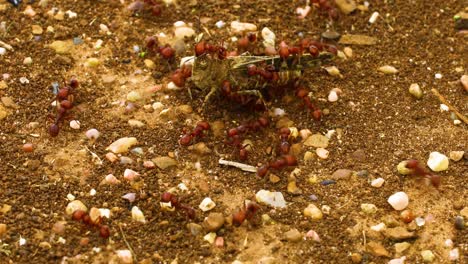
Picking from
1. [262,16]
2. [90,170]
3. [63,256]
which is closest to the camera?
[63,256]

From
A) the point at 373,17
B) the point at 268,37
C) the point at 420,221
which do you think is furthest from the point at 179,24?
the point at 420,221

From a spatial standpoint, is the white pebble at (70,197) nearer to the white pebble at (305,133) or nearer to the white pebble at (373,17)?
the white pebble at (305,133)

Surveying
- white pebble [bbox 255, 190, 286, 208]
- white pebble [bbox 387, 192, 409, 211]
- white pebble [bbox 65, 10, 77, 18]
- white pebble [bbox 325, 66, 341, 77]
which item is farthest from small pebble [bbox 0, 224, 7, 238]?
white pebble [bbox 325, 66, 341, 77]

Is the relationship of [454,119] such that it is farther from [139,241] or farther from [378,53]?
[139,241]

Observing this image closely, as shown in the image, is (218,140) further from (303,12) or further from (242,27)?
(303,12)

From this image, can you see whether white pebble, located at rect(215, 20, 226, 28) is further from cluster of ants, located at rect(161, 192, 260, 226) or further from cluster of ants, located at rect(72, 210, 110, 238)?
cluster of ants, located at rect(72, 210, 110, 238)

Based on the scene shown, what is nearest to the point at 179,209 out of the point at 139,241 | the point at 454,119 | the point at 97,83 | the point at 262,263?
the point at 139,241

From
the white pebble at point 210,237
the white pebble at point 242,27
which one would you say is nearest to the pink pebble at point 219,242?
the white pebble at point 210,237
